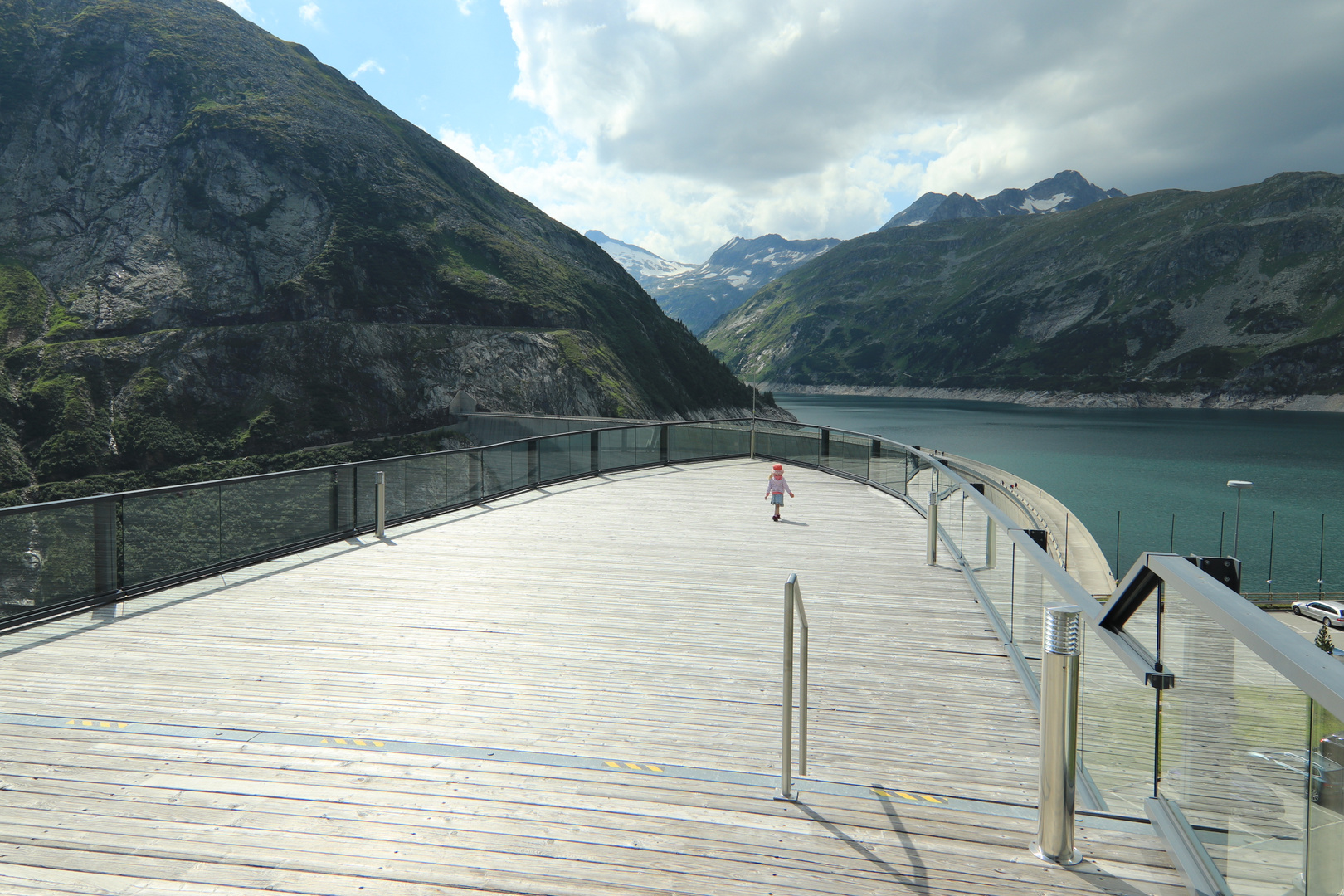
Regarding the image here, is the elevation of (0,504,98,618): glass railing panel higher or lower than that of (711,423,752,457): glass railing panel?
lower

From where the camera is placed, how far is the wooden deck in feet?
11.2

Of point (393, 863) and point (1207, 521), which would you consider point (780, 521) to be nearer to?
point (393, 863)

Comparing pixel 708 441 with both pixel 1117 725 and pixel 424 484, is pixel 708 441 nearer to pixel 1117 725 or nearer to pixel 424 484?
pixel 424 484

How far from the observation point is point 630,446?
771 inches

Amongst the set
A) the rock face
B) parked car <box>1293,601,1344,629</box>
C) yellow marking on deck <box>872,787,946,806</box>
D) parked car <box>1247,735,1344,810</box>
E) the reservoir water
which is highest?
the rock face

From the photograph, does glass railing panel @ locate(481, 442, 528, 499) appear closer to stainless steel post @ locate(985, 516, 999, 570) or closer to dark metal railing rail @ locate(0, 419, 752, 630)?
dark metal railing rail @ locate(0, 419, 752, 630)

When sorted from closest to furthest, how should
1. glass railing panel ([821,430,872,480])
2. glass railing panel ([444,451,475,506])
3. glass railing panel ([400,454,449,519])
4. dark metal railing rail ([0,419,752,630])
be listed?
dark metal railing rail ([0,419,752,630]) → glass railing panel ([400,454,449,519]) → glass railing panel ([444,451,475,506]) → glass railing panel ([821,430,872,480])

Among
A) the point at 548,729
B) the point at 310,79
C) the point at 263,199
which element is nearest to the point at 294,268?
the point at 263,199

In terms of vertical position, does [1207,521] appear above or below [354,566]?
below

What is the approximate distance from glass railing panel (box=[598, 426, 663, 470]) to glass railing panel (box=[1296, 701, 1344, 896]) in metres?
16.9

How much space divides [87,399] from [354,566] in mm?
87983

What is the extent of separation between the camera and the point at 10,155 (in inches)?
3917

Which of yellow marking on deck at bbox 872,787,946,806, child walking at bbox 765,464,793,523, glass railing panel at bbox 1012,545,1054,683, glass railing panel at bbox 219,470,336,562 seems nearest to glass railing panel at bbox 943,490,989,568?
glass railing panel at bbox 1012,545,1054,683

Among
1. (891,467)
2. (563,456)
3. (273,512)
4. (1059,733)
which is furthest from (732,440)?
(1059,733)
